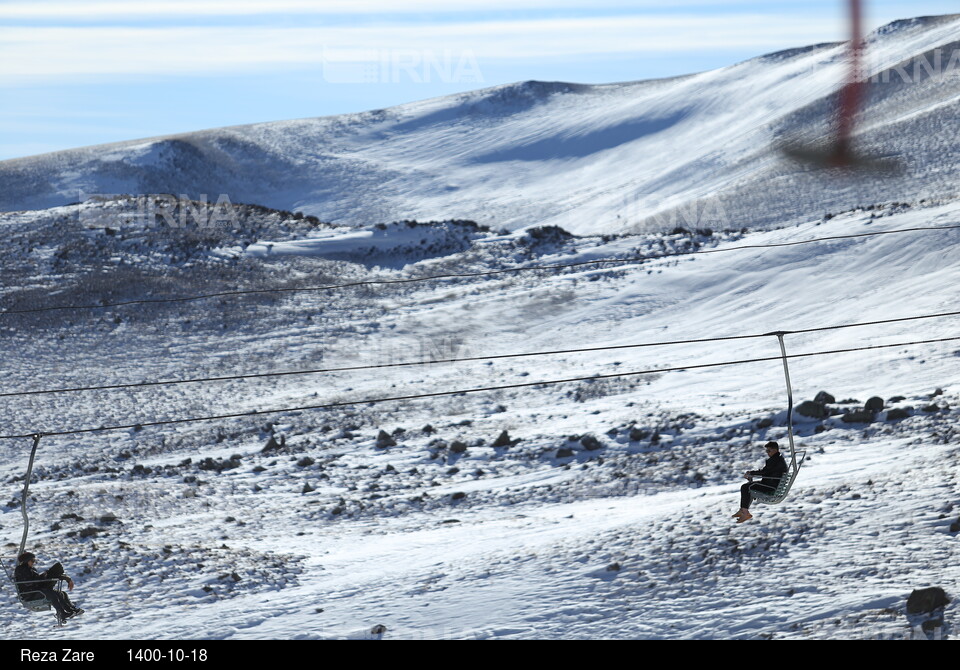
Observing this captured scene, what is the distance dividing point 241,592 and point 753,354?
869 inches

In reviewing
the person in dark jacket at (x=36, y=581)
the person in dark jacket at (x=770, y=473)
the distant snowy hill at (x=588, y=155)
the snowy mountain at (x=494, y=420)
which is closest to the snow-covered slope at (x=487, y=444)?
the snowy mountain at (x=494, y=420)

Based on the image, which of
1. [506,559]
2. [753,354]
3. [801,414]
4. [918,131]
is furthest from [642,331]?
[918,131]

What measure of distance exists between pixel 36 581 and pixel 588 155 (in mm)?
98673

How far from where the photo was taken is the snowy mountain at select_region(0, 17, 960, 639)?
696 inches

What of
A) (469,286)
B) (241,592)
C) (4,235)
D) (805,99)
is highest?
(805,99)

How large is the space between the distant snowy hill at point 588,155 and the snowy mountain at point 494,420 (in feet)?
4.21

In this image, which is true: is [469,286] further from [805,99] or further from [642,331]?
[805,99]

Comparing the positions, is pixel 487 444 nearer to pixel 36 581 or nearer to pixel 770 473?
pixel 770 473

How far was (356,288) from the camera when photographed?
5175cm

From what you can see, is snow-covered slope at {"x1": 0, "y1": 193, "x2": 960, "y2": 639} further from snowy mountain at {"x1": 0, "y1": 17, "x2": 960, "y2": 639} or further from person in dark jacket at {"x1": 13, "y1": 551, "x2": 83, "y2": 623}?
person in dark jacket at {"x1": 13, "y1": 551, "x2": 83, "y2": 623}

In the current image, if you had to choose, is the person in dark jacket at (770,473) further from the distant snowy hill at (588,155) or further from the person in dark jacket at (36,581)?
the distant snowy hill at (588,155)

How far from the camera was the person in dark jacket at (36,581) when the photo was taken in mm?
14922

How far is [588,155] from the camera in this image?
357ft

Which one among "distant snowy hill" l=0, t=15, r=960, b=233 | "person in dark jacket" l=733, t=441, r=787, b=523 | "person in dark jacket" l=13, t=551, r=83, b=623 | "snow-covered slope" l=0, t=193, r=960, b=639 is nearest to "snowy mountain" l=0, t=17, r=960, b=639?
"snow-covered slope" l=0, t=193, r=960, b=639
